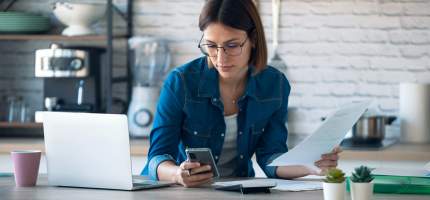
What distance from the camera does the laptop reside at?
2.16 metres

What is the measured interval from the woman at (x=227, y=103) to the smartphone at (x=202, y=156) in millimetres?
187

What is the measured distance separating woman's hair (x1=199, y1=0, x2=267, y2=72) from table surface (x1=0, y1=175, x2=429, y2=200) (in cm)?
55

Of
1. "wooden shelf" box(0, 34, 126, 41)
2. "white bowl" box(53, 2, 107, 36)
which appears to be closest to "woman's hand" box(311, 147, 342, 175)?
"wooden shelf" box(0, 34, 126, 41)

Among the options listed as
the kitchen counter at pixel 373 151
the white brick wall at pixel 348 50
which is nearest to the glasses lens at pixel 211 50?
the kitchen counter at pixel 373 151

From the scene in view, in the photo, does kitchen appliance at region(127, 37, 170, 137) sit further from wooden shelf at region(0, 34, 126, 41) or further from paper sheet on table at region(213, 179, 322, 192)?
paper sheet on table at region(213, 179, 322, 192)

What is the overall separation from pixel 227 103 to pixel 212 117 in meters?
0.08

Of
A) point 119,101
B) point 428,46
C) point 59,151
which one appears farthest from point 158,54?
point 59,151

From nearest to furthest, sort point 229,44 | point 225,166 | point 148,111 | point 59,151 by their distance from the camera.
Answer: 1. point 59,151
2. point 229,44
3. point 225,166
4. point 148,111

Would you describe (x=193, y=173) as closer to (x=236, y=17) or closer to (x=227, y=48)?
(x=227, y=48)

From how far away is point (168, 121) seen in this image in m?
2.56

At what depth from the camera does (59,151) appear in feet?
7.47

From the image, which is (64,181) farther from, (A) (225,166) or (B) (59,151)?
(A) (225,166)

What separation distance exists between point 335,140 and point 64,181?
0.79 metres

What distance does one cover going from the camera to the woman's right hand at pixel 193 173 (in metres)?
2.26
